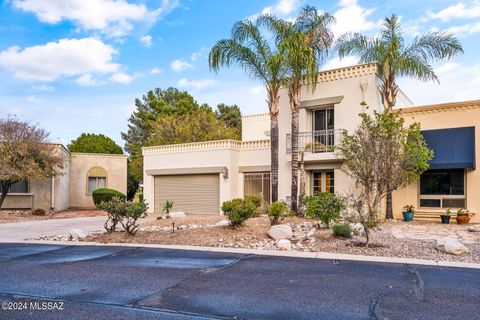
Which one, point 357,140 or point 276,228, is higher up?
point 357,140

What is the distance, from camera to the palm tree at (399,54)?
1817cm

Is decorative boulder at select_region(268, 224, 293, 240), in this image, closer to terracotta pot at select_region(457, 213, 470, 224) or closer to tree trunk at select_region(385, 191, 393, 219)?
tree trunk at select_region(385, 191, 393, 219)

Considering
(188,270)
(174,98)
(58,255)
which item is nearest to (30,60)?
(58,255)

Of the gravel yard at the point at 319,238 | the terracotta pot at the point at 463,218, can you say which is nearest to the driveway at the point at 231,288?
the gravel yard at the point at 319,238

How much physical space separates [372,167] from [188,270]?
32.5 ft

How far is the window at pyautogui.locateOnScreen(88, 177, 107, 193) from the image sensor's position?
33.2 metres

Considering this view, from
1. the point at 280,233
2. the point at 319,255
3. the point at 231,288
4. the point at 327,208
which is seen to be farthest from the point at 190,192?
the point at 231,288

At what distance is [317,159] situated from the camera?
1964 cm

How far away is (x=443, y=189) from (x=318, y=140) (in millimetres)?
6062

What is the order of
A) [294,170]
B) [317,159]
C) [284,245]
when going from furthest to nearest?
1. [317,159]
2. [294,170]
3. [284,245]

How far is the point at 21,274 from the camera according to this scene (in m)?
8.02

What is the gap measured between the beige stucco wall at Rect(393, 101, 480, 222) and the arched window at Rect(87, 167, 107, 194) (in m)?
23.3

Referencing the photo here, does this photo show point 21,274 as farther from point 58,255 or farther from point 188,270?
point 188,270

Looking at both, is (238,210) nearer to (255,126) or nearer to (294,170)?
(294,170)
